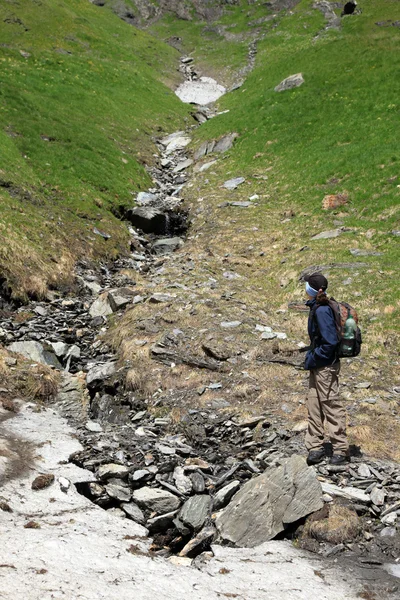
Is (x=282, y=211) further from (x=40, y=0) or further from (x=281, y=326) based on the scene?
(x=40, y=0)

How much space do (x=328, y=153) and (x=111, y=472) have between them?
1027 inches

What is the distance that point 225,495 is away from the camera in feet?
30.6

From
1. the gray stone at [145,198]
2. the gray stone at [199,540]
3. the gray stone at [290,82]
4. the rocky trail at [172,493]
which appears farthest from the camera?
the gray stone at [290,82]

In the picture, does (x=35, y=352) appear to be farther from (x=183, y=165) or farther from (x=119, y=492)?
(x=183, y=165)

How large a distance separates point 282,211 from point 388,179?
5625 millimetres

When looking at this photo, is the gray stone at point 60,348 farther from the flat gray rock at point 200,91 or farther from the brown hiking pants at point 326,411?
the flat gray rock at point 200,91

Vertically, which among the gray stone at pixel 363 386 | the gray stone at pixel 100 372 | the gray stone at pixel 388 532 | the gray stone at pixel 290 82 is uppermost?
the gray stone at pixel 290 82

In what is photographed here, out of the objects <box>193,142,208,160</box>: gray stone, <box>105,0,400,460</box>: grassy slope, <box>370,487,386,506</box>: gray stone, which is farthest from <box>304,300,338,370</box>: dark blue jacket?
<box>193,142,208,160</box>: gray stone

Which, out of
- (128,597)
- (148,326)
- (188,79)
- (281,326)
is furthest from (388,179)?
(188,79)

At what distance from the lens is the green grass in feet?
72.3

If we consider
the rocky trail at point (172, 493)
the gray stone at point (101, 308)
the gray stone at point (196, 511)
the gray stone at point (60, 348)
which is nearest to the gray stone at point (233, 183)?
the gray stone at point (101, 308)

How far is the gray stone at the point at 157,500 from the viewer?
9.41 meters

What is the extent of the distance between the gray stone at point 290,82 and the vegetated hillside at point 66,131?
10.6 metres

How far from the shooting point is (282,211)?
1115 inches
